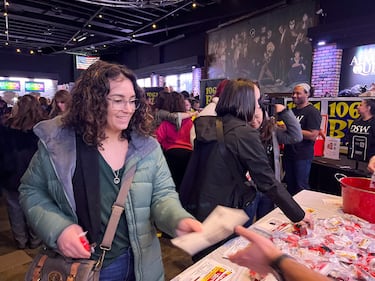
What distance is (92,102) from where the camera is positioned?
45.2 inches

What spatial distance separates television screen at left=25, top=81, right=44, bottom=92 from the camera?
48.9ft

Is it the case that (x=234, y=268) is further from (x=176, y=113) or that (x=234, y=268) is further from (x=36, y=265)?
(x=176, y=113)

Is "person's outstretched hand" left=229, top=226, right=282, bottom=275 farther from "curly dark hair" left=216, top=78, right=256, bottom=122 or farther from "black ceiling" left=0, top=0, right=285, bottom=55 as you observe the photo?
"black ceiling" left=0, top=0, right=285, bottom=55

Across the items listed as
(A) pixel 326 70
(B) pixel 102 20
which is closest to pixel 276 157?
(A) pixel 326 70

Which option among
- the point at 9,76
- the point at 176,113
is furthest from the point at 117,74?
the point at 9,76

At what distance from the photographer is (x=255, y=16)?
833 centimetres

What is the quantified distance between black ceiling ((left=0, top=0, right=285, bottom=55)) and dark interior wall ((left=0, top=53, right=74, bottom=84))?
1310 mm

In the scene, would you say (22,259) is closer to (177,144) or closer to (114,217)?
(177,144)

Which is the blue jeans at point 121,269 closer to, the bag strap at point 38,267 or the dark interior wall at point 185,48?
the bag strap at point 38,267

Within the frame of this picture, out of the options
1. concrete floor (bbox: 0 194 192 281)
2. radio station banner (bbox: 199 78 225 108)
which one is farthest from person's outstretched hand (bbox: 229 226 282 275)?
radio station banner (bbox: 199 78 225 108)

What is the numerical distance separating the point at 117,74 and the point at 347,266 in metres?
1.19

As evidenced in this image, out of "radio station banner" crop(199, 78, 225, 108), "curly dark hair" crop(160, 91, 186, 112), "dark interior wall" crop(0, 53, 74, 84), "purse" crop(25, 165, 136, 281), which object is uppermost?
"dark interior wall" crop(0, 53, 74, 84)

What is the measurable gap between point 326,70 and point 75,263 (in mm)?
7043

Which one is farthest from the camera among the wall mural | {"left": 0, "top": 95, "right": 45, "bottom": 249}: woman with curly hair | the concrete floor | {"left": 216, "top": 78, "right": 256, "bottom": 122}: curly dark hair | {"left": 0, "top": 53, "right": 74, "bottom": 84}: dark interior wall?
{"left": 0, "top": 53, "right": 74, "bottom": 84}: dark interior wall
